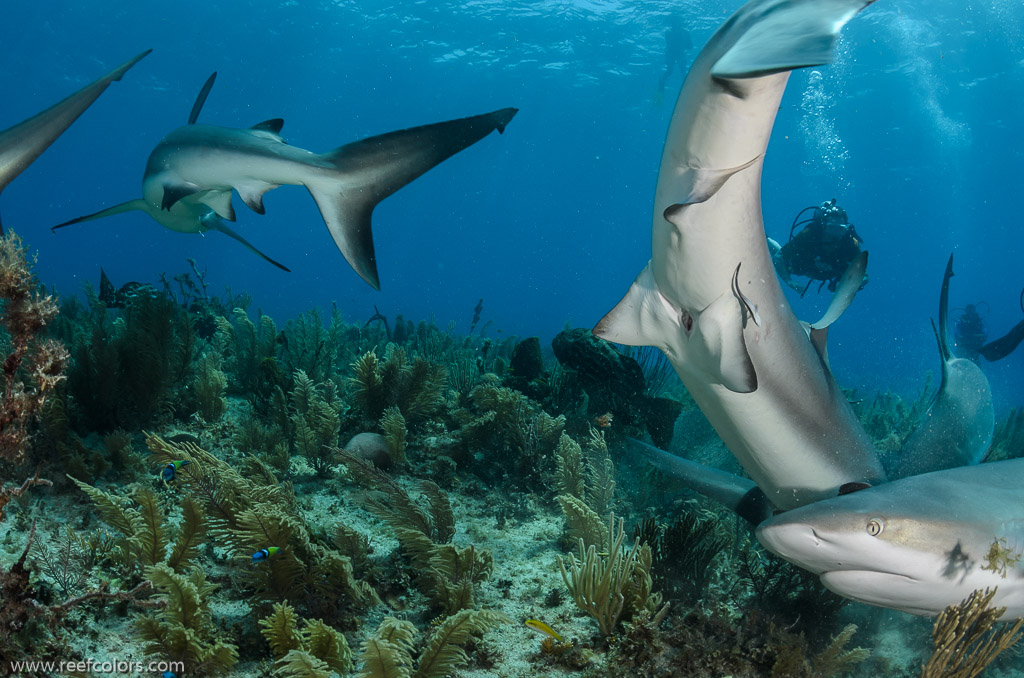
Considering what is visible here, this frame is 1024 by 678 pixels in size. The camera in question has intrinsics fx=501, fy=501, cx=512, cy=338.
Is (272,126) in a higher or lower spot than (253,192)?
higher

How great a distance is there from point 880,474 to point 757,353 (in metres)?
1.47

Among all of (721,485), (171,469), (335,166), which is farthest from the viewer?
(721,485)

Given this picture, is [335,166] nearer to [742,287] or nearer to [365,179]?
[365,179]

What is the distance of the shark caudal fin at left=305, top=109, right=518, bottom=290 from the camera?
2.99 meters

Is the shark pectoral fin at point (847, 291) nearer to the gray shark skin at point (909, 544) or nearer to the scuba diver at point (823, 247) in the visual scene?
the gray shark skin at point (909, 544)

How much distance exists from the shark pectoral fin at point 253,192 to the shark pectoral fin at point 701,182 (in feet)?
9.76

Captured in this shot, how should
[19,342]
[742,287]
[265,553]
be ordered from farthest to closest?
[742,287], [265,553], [19,342]

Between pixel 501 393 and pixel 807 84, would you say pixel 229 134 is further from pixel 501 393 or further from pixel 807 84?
pixel 807 84

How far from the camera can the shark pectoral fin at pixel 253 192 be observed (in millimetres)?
3730

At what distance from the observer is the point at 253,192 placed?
12.4 feet

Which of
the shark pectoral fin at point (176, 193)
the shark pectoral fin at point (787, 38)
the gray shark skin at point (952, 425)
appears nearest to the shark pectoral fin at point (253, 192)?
the shark pectoral fin at point (176, 193)

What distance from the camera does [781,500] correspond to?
11.2 ft

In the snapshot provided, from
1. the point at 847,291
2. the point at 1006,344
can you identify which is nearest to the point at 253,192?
the point at 847,291

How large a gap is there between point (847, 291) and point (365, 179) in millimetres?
3159
